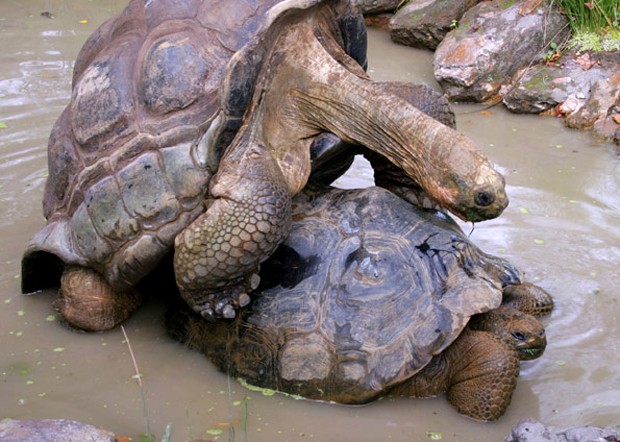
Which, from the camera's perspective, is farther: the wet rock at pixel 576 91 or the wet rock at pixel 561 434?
the wet rock at pixel 576 91

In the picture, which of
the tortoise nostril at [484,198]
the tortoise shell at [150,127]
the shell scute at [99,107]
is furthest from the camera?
the shell scute at [99,107]

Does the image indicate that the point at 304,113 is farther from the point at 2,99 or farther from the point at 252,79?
the point at 2,99

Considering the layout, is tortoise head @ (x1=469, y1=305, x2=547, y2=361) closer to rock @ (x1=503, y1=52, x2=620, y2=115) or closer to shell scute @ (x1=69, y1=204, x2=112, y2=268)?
shell scute @ (x1=69, y1=204, x2=112, y2=268)

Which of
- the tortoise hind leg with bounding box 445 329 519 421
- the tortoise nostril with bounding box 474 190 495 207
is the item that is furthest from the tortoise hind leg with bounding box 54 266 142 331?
the tortoise nostril with bounding box 474 190 495 207

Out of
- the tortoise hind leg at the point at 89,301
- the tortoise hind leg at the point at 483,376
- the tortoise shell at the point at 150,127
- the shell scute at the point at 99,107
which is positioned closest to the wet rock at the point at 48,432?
the tortoise shell at the point at 150,127

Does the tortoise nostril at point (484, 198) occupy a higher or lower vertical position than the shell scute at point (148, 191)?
higher

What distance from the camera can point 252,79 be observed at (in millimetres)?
3959

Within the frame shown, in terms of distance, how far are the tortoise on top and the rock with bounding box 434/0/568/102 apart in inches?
133

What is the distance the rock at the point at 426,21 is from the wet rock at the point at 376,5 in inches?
10.7

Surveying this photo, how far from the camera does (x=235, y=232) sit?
3.85 meters

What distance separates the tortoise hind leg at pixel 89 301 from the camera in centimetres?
449

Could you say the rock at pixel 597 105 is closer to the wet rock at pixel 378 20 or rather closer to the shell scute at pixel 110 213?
the wet rock at pixel 378 20

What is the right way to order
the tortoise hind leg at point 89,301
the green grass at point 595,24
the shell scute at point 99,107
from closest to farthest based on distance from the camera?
the shell scute at point 99,107 < the tortoise hind leg at point 89,301 < the green grass at point 595,24

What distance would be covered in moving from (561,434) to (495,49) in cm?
507
